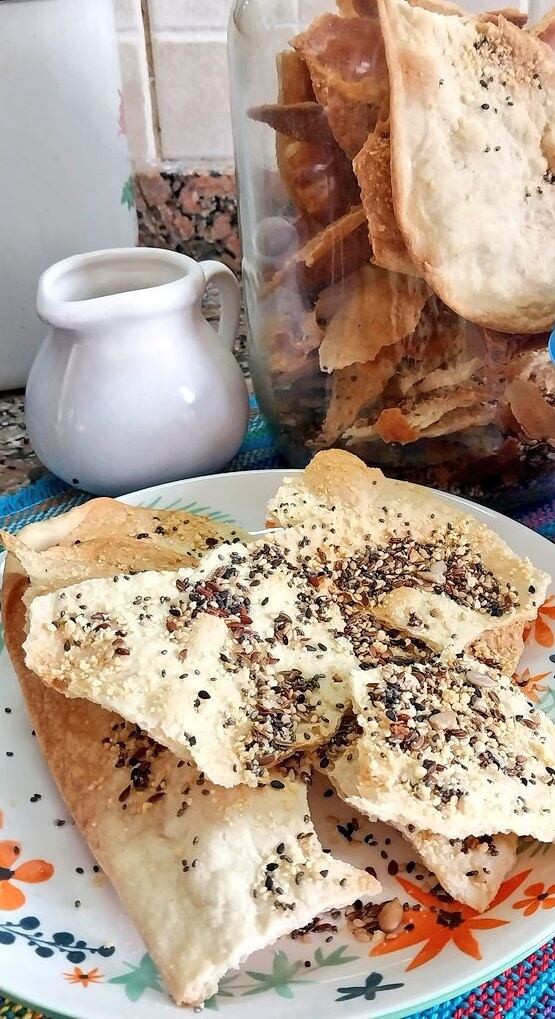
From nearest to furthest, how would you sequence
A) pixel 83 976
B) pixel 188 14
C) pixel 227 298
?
pixel 83 976
pixel 227 298
pixel 188 14

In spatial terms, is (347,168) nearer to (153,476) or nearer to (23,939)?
(153,476)

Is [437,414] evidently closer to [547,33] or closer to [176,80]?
[547,33]

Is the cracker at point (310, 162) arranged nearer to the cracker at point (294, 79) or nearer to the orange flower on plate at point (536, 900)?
the cracker at point (294, 79)

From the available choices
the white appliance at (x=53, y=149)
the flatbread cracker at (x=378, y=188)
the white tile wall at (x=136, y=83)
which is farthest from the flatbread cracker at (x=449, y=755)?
the white tile wall at (x=136, y=83)

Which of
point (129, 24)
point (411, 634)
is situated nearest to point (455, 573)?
point (411, 634)

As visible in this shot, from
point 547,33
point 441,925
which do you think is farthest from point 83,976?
point 547,33

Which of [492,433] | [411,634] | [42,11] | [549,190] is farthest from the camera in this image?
[42,11]

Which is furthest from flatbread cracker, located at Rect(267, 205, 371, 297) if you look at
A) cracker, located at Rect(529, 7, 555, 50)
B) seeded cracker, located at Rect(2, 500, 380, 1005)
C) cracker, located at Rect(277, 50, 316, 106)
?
seeded cracker, located at Rect(2, 500, 380, 1005)
